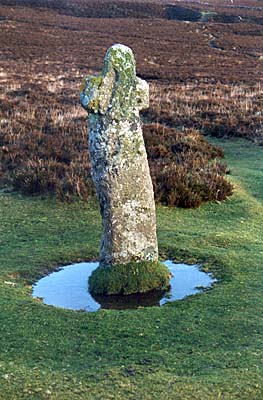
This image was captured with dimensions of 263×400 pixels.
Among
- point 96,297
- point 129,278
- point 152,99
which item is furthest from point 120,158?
point 152,99

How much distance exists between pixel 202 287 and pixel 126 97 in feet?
8.08

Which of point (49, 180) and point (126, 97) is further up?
point (126, 97)

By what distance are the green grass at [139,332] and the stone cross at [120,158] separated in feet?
3.46

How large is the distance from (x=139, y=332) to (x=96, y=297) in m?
1.42

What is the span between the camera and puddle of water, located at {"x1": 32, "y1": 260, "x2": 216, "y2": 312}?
8.12 metres

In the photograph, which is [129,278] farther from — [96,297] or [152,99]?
[152,99]

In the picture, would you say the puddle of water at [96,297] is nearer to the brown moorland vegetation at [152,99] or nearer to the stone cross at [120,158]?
the stone cross at [120,158]

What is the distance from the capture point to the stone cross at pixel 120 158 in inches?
328

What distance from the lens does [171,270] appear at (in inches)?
357

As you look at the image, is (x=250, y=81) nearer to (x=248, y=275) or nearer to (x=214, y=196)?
(x=214, y=196)

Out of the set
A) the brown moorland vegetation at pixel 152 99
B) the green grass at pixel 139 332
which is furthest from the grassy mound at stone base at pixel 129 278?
the brown moorland vegetation at pixel 152 99

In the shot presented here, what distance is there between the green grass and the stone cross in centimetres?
106

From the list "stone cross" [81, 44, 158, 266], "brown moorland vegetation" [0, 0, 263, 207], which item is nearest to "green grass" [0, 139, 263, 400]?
"stone cross" [81, 44, 158, 266]

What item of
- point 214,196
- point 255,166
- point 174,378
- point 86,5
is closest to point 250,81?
point 255,166
